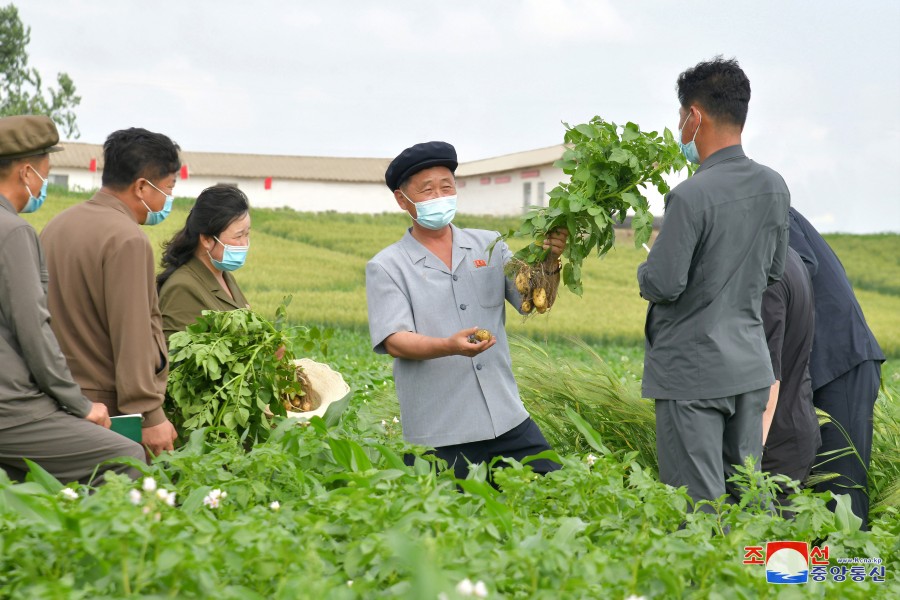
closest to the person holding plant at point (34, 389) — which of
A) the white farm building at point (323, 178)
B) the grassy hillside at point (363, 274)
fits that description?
the grassy hillside at point (363, 274)

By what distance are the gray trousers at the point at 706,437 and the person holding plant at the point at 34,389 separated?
1.80 metres

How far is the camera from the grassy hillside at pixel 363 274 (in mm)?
13758

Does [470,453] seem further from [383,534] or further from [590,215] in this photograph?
[383,534]

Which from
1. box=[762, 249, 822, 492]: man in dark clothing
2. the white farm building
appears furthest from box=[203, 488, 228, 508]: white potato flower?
the white farm building

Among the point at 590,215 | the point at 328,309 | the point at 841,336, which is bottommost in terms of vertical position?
the point at 328,309

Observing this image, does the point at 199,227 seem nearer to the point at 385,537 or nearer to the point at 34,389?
the point at 34,389

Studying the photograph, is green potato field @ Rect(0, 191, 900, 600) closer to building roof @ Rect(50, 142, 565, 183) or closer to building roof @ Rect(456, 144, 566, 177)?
building roof @ Rect(456, 144, 566, 177)

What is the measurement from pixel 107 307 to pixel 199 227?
1.12 metres

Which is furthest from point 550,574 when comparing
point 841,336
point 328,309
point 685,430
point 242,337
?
point 328,309

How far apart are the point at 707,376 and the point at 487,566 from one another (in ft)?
5.53

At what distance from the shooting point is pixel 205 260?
4445 millimetres

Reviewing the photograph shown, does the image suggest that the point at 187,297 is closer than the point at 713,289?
No


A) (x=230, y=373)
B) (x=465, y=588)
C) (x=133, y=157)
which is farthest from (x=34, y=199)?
(x=465, y=588)

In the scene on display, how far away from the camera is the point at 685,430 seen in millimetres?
3418
